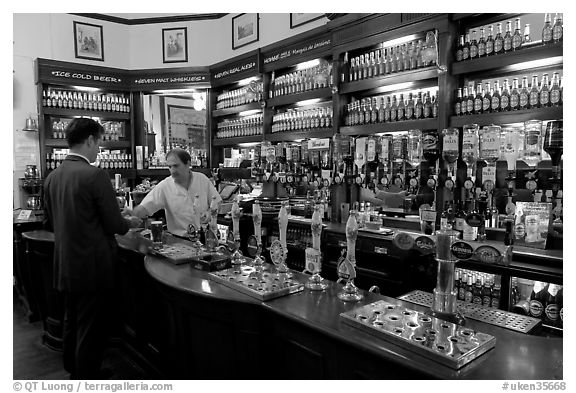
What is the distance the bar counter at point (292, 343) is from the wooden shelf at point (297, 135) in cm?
282

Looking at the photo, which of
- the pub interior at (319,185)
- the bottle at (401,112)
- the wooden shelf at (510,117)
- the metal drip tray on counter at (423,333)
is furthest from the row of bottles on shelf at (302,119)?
the metal drip tray on counter at (423,333)

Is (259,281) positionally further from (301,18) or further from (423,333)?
(301,18)

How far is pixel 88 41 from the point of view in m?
6.86

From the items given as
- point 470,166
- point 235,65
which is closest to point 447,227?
point 470,166

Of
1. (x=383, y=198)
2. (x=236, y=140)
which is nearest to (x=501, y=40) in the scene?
(x=383, y=198)

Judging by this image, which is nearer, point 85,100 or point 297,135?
point 297,135

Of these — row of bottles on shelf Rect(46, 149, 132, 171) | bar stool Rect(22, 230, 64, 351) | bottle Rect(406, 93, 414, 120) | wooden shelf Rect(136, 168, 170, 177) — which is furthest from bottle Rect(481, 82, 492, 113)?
row of bottles on shelf Rect(46, 149, 132, 171)

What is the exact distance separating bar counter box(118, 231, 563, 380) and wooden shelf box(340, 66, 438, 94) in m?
2.54

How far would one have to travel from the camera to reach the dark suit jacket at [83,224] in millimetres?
2457

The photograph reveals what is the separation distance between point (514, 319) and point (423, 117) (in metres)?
2.56

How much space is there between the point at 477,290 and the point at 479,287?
28 millimetres

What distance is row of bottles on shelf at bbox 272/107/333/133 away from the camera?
501cm

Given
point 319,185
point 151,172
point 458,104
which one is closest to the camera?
point 458,104

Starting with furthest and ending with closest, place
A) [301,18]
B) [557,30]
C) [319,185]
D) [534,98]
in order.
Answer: [301,18], [319,185], [534,98], [557,30]
